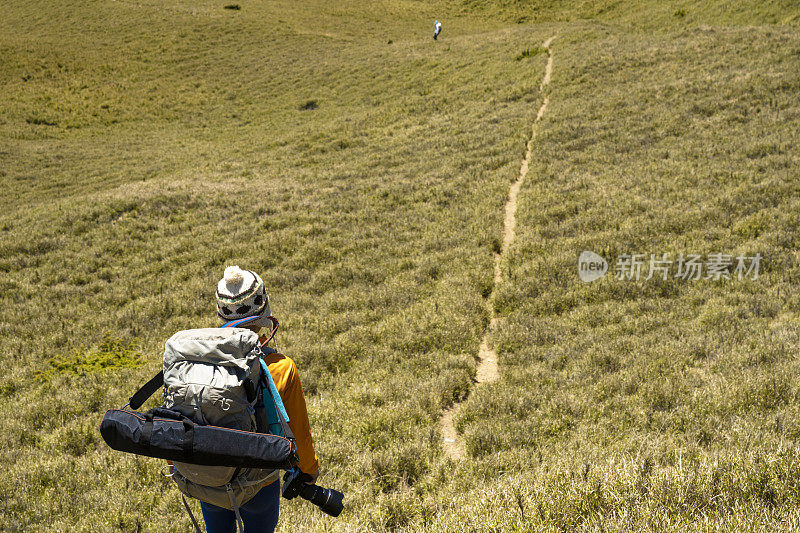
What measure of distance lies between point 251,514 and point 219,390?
4.16ft

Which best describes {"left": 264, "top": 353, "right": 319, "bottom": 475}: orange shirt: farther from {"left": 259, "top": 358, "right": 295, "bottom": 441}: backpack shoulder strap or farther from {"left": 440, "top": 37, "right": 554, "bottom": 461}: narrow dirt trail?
{"left": 440, "top": 37, "right": 554, "bottom": 461}: narrow dirt trail

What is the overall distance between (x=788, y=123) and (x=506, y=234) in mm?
11923

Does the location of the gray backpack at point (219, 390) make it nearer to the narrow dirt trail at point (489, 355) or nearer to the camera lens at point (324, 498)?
the camera lens at point (324, 498)

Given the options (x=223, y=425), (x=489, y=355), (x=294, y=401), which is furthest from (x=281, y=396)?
(x=489, y=355)

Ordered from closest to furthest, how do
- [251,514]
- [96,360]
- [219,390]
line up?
[219,390] → [251,514] → [96,360]

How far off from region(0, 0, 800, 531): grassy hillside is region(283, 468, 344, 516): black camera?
1.14m

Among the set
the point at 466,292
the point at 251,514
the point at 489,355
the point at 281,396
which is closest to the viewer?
the point at 281,396

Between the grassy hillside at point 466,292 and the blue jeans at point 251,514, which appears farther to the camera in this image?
the grassy hillside at point 466,292

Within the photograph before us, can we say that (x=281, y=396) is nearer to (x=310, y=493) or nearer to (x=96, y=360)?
(x=310, y=493)

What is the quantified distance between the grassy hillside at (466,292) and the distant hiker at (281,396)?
4.19ft

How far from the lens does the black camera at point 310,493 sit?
3.27 meters

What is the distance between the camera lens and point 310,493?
3.30 m

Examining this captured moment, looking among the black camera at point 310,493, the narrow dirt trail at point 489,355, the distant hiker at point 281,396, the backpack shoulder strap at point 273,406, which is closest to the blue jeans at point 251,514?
the distant hiker at point 281,396

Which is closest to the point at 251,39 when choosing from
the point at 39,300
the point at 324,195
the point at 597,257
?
the point at 324,195
